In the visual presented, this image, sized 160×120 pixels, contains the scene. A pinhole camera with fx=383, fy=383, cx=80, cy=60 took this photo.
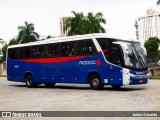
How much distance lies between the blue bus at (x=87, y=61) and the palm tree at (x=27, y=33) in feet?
217

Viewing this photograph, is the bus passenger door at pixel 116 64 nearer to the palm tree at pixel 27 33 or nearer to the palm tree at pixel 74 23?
the palm tree at pixel 74 23

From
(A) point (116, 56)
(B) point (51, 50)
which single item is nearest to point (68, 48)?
(B) point (51, 50)

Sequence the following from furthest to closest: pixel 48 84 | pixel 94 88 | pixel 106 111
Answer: pixel 48 84 → pixel 94 88 → pixel 106 111

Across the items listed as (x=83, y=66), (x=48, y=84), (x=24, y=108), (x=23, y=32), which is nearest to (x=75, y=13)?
(x=23, y=32)

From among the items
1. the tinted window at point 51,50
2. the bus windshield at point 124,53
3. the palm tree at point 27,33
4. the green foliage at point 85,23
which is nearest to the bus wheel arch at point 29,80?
the tinted window at point 51,50

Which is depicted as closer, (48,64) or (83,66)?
(83,66)

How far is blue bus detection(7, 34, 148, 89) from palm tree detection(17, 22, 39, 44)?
6618 cm

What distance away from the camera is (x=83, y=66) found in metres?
21.8

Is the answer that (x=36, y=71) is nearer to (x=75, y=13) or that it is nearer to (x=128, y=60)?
(x=128, y=60)

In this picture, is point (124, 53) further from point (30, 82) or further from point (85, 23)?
point (85, 23)

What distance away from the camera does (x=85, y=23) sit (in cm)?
→ 6988

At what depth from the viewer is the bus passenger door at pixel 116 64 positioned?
19.9 metres

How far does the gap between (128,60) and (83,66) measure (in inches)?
119

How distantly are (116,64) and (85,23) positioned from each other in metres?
50.3
